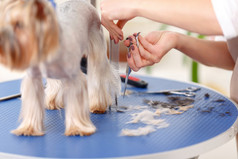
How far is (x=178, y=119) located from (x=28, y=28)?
1.72 ft

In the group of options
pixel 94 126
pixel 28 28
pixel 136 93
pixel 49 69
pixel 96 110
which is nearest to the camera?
pixel 28 28

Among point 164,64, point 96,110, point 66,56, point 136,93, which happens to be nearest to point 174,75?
point 164,64

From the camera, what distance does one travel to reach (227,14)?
980mm

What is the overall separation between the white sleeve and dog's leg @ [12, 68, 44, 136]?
511mm

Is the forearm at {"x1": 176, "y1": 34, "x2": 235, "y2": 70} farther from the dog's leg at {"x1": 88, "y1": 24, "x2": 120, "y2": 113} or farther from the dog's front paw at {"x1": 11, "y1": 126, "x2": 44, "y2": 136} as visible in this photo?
the dog's front paw at {"x1": 11, "y1": 126, "x2": 44, "y2": 136}

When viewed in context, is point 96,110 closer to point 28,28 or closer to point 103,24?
point 103,24

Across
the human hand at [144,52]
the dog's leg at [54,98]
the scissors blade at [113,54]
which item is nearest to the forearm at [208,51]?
the human hand at [144,52]

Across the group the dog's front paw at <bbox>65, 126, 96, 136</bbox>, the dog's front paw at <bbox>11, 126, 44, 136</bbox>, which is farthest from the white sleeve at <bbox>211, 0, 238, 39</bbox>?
the dog's front paw at <bbox>11, 126, 44, 136</bbox>

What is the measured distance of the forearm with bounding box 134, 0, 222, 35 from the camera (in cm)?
101

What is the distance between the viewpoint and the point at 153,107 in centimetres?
117

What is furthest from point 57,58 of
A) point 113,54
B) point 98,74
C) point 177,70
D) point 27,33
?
point 177,70

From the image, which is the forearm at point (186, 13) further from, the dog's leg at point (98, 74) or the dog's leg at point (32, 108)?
the dog's leg at point (32, 108)

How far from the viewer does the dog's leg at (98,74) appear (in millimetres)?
1124

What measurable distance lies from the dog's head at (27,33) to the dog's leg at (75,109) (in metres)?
0.17
